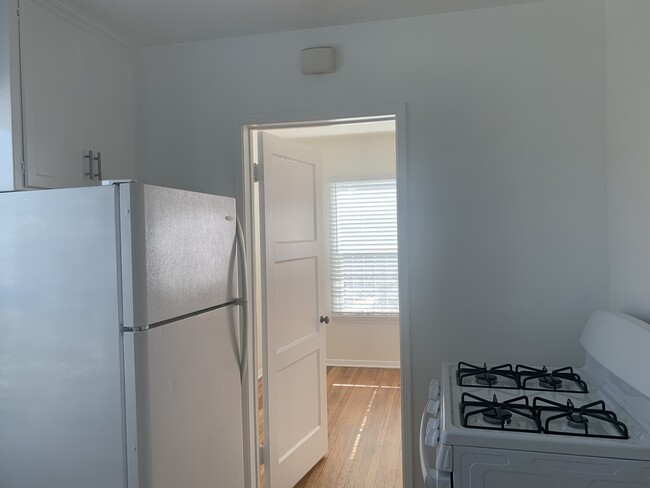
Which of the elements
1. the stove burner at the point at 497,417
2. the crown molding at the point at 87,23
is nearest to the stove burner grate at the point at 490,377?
the stove burner at the point at 497,417

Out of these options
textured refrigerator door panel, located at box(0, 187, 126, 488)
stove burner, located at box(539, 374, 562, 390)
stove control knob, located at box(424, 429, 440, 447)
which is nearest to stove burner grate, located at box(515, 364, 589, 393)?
stove burner, located at box(539, 374, 562, 390)

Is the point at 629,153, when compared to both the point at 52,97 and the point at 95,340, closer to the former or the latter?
the point at 95,340

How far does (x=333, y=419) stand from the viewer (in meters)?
3.92

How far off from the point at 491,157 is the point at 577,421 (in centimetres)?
128

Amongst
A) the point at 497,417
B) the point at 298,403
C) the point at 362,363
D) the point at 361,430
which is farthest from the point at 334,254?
the point at 497,417

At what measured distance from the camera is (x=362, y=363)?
17.3 ft

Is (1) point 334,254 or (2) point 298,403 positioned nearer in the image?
(2) point 298,403

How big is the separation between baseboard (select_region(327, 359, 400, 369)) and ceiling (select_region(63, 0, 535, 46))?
3.63m

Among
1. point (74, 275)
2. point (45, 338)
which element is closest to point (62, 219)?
point (74, 275)

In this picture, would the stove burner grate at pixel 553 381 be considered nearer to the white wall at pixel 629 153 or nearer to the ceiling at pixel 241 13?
the white wall at pixel 629 153

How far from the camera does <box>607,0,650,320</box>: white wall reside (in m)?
1.79

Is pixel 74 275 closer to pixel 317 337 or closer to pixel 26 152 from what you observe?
pixel 26 152

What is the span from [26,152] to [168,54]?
→ 1047mm

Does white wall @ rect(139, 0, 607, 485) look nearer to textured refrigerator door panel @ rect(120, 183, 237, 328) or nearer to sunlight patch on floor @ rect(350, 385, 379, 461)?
textured refrigerator door panel @ rect(120, 183, 237, 328)
